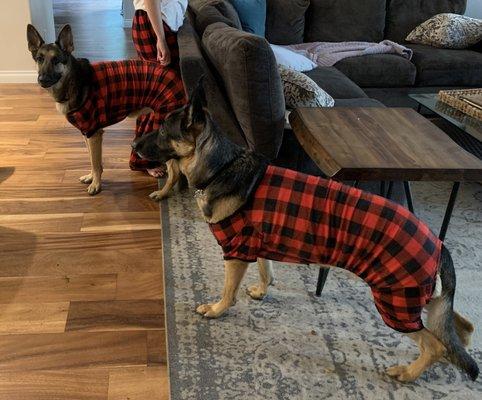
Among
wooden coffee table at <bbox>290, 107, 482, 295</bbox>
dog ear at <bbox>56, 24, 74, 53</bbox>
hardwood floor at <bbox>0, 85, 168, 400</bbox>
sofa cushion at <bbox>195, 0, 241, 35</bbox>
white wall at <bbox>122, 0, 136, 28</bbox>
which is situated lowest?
hardwood floor at <bbox>0, 85, 168, 400</bbox>

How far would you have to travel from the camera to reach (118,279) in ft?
7.02

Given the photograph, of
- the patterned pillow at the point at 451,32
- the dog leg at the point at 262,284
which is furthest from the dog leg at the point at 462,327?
the patterned pillow at the point at 451,32

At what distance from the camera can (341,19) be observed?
421 centimetres

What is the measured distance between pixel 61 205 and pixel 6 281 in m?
0.66

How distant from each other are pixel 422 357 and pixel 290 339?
0.48 meters

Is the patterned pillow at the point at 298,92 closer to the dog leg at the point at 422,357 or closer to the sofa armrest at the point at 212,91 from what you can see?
the sofa armrest at the point at 212,91

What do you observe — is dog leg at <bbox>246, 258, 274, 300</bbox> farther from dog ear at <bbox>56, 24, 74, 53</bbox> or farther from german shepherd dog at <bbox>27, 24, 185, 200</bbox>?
dog ear at <bbox>56, 24, 74, 53</bbox>

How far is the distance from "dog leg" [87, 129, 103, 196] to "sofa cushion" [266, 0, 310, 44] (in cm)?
203

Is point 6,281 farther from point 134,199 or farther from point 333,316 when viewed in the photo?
point 333,316

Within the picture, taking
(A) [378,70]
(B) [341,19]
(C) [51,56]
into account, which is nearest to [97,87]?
(C) [51,56]

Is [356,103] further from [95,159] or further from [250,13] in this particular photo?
[95,159]

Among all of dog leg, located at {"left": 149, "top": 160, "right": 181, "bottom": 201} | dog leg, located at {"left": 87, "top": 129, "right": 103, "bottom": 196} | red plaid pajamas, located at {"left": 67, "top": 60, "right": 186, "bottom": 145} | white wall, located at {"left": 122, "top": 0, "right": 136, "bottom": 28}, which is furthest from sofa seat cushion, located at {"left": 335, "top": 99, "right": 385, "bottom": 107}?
white wall, located at {"left": 122, "top": 0, "right": 136, "bottom": 28}

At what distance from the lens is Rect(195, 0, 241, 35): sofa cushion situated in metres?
2.94

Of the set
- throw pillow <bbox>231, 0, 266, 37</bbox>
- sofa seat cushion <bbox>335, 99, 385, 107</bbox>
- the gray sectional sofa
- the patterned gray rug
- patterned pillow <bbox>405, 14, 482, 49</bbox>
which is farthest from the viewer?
patterned pillow <bbox>405, 14, 482, 49</bbox>
